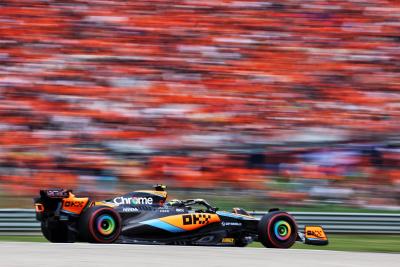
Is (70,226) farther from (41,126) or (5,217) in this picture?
(41,126)

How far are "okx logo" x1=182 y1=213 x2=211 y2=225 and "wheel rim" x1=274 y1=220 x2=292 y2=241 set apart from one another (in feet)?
3.26

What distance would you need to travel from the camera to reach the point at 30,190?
51.8 feet

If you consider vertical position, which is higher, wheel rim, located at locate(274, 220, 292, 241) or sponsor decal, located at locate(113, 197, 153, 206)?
sponsor decal, located at locate(113, 197, 153, 206)

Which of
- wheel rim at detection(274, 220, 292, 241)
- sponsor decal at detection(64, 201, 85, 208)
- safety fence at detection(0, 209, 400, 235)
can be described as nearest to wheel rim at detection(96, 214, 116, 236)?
sponsor decal at detection(64, 201, 85, 208)

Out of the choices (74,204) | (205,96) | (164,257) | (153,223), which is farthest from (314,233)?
(205,96)

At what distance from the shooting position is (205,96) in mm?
19266

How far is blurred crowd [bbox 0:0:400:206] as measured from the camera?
16.9 metres

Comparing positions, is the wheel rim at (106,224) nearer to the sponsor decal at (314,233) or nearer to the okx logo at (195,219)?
the okx logo at (195,219)

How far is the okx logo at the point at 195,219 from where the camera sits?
11125 mm

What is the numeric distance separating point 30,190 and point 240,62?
23.1 feet

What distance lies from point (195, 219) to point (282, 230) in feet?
4.28

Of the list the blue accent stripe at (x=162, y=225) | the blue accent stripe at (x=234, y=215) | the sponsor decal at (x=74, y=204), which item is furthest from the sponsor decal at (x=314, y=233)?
the sponsor decal at (x=74, y=204)

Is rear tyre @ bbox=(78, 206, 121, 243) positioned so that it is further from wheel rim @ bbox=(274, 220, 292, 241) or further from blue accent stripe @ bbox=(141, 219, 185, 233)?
wheel rim @ bbox=(274, 220, 292, 241)

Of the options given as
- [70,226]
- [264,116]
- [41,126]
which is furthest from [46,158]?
[70,226]
